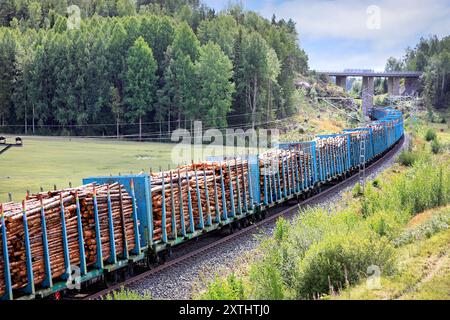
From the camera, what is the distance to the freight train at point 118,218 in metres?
12.1

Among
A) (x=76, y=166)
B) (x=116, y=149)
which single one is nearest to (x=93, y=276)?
(x=76, y=166)

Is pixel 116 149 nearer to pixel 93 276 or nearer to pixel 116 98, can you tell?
pixel 116 98

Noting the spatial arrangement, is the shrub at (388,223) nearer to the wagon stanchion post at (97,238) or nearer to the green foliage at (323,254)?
the green foliage at (323,254)

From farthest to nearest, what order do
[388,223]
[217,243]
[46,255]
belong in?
[217,243], [388,223], [46,255]

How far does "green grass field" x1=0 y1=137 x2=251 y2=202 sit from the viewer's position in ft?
130

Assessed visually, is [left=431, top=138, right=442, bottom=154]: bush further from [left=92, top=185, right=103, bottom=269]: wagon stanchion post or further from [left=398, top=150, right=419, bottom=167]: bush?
[left=92, top=185, right=103, bottom=269]: wagon stanchion post

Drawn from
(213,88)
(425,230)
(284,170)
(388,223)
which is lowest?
(388,223)

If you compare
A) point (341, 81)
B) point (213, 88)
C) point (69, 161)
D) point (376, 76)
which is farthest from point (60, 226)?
point (341, 81)

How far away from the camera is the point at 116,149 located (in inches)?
2522

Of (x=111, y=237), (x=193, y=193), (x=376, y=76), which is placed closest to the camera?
(x=111, y=237)

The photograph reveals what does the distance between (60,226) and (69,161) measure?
135ft

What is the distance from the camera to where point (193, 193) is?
1891 centimetres

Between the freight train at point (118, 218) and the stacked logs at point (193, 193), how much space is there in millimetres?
31

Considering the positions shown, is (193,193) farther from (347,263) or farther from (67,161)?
(67,161)
